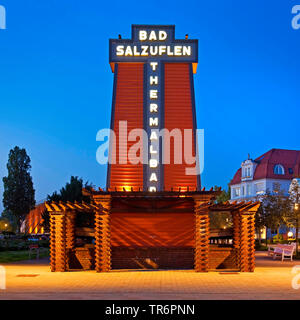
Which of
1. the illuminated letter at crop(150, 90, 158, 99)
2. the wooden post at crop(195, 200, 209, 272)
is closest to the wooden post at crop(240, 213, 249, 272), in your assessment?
the wooden post at crop(195, 200, 209, 272)

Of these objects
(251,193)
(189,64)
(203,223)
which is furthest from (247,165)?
(203,223)

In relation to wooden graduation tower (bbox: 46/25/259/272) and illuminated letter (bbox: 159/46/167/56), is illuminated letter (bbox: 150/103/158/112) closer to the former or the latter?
wooden graduation tower (bbox: 46/25/259/272)

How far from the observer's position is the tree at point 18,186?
254ft

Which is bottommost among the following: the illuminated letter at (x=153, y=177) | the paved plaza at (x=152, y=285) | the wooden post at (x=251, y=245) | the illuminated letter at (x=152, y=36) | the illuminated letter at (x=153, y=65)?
the paved plaza at (x=152, y=285)

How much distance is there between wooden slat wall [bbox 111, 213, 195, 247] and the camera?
26.6 m

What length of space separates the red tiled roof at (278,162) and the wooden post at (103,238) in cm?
5621

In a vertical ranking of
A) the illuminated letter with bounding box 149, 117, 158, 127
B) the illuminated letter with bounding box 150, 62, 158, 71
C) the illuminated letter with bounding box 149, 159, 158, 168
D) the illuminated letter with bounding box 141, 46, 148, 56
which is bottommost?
the illuminated letter with bounding box 149, 159, 158, 168

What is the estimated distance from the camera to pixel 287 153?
78688 mm

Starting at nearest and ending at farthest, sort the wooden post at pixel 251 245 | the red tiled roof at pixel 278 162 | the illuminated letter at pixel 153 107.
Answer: the wooden post at pixel 251 245
the illuminated letter at pixel 153 107
the red tiled roof at pixel 278 162

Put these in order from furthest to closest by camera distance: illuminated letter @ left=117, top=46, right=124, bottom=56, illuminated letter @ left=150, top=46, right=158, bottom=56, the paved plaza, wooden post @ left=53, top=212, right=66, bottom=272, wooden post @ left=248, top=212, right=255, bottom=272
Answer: illuminated letter @ left=150, top=46, right=158, bottom=56, illuminated letter @ left=117, top=46, right=124, bottom=56, wooden post @ left=53, top=212, right=66, bottom=272, wooden post @ left=248, top=212, right=255, bottom=272, the paved plaza

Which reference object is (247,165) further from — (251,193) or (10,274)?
(10,274)

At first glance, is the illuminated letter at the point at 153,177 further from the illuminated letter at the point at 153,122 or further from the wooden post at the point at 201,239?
the wooden post at the point at 201,239

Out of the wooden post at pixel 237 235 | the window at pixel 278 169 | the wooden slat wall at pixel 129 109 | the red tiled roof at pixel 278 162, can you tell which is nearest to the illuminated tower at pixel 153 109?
the wooden slat wall at pixel 129 109

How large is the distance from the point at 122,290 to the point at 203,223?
7.95 meters
